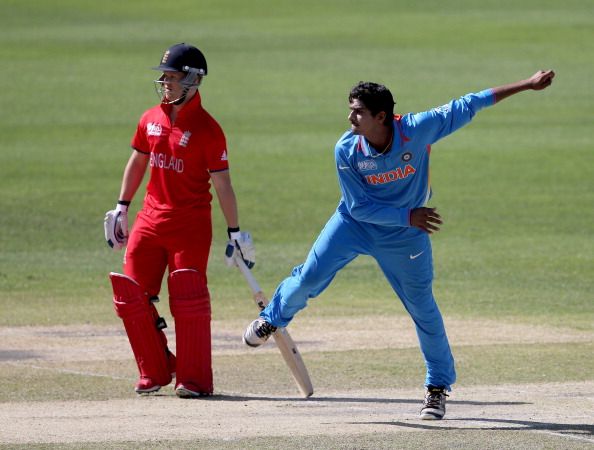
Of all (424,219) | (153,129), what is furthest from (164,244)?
(424,219)

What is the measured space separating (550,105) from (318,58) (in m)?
7.27

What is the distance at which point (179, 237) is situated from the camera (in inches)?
355

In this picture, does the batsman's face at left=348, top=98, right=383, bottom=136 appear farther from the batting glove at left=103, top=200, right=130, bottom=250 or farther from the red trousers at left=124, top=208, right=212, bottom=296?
the batting glove at left=103, top=200, right=130, bottom=250

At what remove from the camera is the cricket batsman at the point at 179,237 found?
29.5ft

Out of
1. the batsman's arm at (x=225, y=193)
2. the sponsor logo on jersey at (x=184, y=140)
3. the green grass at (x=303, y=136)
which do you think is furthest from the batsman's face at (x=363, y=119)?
the green grass at (x=303, y=136)

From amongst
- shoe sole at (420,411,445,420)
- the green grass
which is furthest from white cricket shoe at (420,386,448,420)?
the green grass

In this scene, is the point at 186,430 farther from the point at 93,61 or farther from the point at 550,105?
the point at 93,61

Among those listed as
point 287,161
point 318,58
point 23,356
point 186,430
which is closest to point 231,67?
point 318,58

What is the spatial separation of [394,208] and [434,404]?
1140 mm

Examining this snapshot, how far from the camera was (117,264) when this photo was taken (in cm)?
1453

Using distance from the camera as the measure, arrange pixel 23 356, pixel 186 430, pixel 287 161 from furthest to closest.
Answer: pixel 287 161
pixel 23 356
pixel 186 430

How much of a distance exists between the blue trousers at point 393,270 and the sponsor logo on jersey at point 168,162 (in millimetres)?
1154

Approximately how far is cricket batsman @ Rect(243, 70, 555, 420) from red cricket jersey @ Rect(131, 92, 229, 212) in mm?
1027

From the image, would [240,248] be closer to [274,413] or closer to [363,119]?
[274,413]
